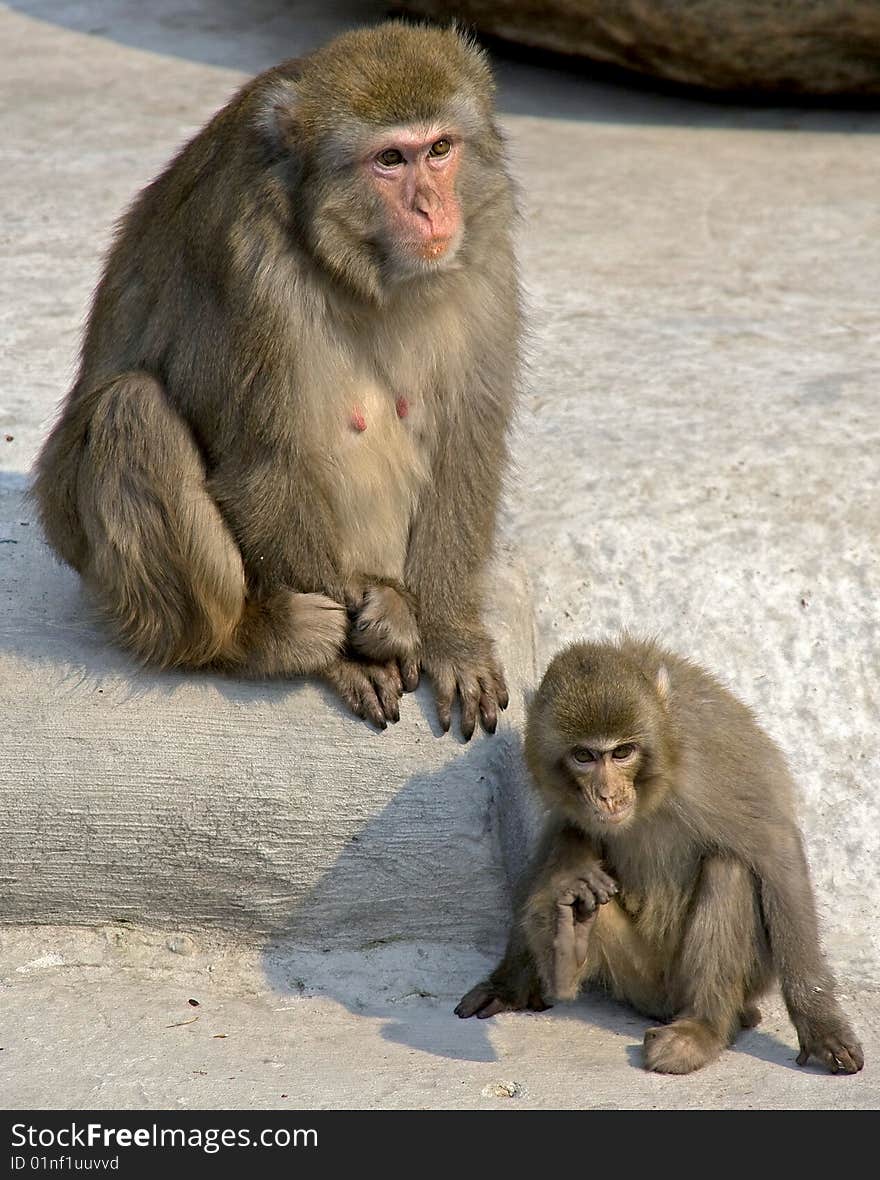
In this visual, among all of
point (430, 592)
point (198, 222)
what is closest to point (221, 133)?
point (198, 222)

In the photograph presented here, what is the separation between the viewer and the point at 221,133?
455 centimetres

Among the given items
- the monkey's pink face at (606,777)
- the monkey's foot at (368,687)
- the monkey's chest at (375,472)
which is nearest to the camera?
the monkey's pink face at (606,777)

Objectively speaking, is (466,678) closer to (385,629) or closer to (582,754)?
(385,629)

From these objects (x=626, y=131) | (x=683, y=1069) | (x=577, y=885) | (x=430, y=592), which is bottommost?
(x=683, y=1069)

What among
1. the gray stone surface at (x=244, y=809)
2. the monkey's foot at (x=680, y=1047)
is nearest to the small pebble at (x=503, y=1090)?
the monkey's foot at (x=680, y=1047)

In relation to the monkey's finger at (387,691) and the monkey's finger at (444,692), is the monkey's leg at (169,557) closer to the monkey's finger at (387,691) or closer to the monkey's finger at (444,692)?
the monkey's finger at (387,691)

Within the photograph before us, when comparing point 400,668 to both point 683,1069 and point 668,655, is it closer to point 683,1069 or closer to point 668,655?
point 668,655

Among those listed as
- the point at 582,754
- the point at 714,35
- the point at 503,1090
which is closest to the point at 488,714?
the point at 582,754

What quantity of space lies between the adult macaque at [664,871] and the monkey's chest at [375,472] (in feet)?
2.56

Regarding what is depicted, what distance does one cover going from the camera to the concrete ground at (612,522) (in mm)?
4082

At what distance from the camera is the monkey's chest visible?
14.9 ft

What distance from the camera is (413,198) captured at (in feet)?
13.7

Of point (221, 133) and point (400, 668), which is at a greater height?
point (221, 133)

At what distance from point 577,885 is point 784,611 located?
1613mm
